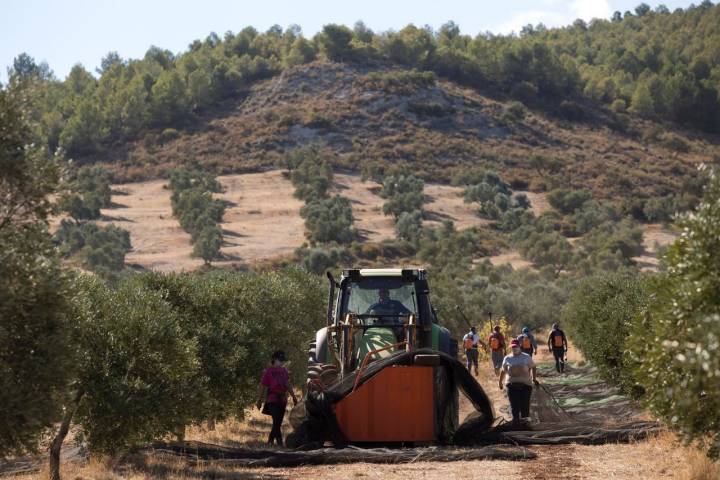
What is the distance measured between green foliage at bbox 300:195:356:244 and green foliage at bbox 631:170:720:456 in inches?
2821

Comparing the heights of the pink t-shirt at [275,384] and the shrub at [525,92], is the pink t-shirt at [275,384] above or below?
below

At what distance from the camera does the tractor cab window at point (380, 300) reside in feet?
54.9

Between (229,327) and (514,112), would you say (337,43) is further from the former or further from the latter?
(229,327)

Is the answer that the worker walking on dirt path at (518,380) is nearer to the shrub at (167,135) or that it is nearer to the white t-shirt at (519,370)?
the white t-shirt at (519,370)

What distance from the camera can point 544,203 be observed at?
333 feet

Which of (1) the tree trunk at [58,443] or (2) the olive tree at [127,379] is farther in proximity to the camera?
(2) the olive tree at [127,379]

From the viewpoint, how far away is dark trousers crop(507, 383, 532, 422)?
17875mm

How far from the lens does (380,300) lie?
1697 cm

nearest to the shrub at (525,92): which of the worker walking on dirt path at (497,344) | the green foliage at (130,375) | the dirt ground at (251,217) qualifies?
Answer: the dirt ground at (251,217)

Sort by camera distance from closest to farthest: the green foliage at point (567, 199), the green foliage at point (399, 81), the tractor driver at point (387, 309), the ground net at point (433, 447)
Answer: the ground net at point (433, 447), the tractor driver at point (387, 309), the green foliage at point (567, 199), the green foliage at point (399, 81)

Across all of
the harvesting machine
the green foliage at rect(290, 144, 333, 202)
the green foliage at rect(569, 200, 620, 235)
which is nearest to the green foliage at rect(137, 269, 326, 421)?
the harvesting machine

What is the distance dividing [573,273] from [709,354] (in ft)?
231

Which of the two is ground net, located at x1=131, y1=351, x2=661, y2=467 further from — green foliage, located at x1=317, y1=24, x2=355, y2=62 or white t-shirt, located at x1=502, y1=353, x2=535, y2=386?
green foliage, located at x1=317, y1=24, x2=355, y2=62

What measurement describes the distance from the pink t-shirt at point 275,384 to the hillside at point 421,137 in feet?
289
